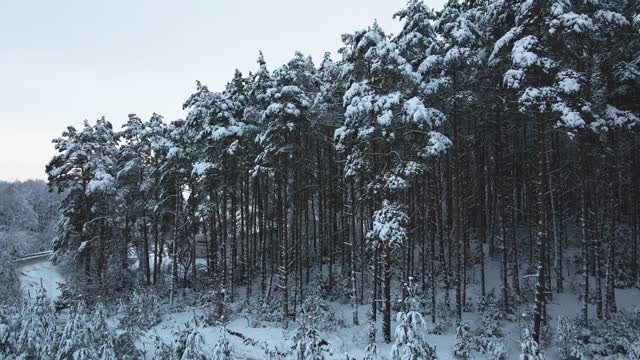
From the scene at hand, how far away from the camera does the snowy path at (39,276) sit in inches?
1335

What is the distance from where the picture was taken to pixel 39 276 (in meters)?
39.0

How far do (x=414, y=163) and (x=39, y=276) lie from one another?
39.3 meters

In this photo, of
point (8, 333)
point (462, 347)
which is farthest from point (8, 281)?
point (462, 347)

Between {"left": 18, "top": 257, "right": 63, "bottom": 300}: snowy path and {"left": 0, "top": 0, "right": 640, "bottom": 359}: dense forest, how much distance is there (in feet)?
9.38

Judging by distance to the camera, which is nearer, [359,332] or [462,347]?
[462,347]

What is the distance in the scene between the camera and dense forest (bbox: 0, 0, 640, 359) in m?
16.0

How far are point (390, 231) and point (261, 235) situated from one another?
16.5 metres

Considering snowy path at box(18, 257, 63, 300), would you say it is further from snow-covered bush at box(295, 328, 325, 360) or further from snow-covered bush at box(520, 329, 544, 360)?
snow-covered bush at box(520, 329, 544, 360)

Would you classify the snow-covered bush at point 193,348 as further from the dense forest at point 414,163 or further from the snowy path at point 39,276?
the snowy path at point 39,276

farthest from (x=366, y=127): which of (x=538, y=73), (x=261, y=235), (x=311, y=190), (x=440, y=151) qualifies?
(x=261, y=235)

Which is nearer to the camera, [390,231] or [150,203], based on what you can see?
[390,231]

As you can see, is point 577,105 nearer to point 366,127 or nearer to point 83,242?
point 366,127

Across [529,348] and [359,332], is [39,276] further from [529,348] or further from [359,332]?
[529,348]

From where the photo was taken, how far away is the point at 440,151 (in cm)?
1770
